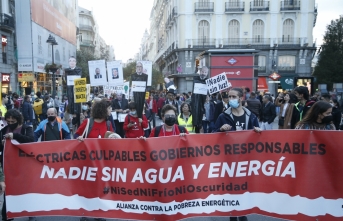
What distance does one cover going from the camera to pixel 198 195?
399 centimetres

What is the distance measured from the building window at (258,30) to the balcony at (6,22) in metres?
27.5

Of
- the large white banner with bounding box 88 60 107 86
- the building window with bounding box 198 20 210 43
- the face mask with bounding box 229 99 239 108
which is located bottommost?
the face mask with bounding box 229 99 239 108

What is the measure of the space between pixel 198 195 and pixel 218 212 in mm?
326

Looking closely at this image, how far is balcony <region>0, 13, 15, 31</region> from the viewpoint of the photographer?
81.4 ft

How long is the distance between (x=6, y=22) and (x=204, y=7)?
23749 millimetres

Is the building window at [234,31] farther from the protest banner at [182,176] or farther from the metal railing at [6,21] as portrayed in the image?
the protest banner at [182,176]

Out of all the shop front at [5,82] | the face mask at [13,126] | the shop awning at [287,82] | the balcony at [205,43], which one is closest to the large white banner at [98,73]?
the face mask at [13,126]

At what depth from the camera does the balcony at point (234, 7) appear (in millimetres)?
40656

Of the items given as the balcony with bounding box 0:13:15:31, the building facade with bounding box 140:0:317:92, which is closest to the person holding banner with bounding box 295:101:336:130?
the balcony with bounding box 0:13:15:31

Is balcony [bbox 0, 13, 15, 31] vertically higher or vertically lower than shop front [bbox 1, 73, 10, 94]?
higher

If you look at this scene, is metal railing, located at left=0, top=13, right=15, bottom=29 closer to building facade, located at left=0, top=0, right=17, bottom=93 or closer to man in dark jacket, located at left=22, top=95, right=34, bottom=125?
building facade, located at left=0, top=0, right=17, bottom=93

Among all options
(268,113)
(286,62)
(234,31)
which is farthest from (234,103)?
(234,31)

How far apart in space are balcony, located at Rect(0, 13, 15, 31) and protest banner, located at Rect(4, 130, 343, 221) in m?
24.4

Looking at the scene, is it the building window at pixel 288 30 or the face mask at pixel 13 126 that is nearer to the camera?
the face mask at pixel 13 126
